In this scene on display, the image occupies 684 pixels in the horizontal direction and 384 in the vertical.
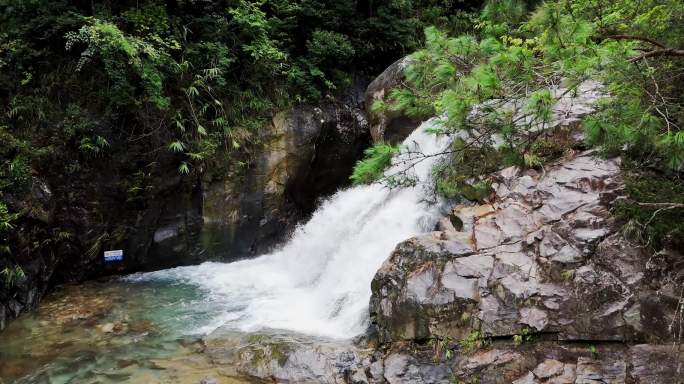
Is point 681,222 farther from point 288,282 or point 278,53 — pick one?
point 278,53

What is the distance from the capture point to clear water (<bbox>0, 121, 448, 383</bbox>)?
570 centimetres

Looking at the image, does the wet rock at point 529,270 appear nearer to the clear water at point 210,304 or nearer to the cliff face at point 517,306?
the cliff face at point 517,306

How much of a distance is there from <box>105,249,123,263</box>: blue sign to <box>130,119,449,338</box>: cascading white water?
Result: 0.63 meters

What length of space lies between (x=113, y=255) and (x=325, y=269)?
4.12 metres

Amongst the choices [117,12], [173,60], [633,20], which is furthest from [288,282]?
[633,20]

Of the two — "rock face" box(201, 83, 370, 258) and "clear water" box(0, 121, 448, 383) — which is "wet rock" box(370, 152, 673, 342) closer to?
"clear water" box(0, 121, 448, 383)

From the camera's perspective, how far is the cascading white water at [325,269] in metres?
6.75

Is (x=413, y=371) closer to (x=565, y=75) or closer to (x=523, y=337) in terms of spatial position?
(x=523, y=337)

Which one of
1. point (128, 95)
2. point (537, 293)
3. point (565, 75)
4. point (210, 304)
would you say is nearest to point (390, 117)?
point (128, 95)

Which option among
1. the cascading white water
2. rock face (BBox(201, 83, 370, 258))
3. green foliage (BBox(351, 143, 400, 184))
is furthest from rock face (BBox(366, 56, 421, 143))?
green foliage (BBox(351, 143, 400, 184))

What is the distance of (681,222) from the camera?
13.2ft

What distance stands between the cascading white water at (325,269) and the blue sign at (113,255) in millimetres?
633

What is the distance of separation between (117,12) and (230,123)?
2895mm

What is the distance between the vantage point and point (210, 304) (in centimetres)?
753
